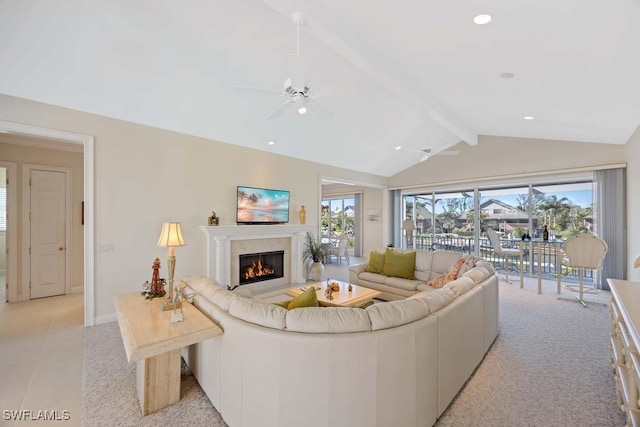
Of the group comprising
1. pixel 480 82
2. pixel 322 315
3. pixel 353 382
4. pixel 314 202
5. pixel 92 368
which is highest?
pixel 480 82

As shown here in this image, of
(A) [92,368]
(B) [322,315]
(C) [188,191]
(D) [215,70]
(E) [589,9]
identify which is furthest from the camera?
(C) [188,191]

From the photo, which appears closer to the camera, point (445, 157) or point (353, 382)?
point (353, 382)

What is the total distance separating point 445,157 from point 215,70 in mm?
6249

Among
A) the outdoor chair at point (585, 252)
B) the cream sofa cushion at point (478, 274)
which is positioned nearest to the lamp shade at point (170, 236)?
the cream sofa cushion at point (478, 274)

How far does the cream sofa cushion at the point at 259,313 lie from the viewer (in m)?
1.67

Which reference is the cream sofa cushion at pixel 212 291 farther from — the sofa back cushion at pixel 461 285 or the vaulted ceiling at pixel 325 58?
the vaulted ceiling at pixel 325 58

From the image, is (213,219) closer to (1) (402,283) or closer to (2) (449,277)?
(1) (402,283)

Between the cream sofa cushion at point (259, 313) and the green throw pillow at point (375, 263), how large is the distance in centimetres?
341

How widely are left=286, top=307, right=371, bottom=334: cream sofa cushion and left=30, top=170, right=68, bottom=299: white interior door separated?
543 cm

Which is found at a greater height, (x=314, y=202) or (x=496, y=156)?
(x=496, y=156)

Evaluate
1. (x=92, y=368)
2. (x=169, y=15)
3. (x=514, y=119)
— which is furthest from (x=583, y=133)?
(x=92, y=368)

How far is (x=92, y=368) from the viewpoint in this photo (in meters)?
2.59

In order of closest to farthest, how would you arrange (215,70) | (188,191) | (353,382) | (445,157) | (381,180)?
(353,382), (215,70), (188,191), (445,157), (381,180)

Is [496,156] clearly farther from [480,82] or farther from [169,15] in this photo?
[169,15]
